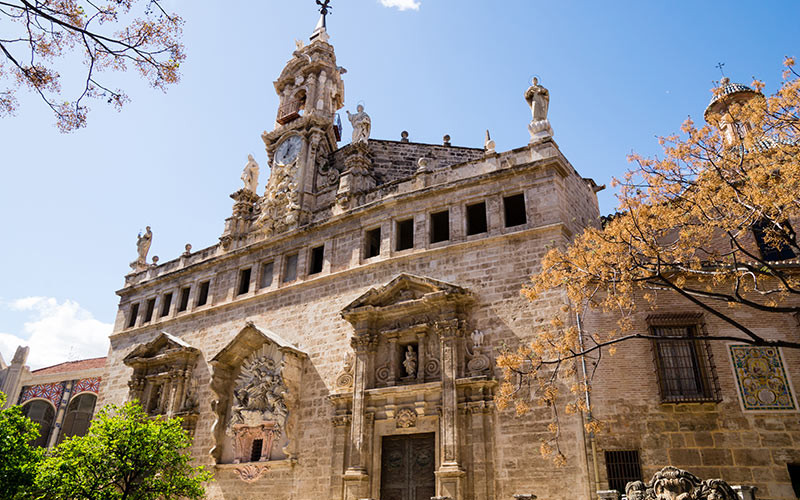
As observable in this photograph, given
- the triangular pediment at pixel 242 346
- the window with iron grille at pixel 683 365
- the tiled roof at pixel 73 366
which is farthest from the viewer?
the tiled roof at pixel 73 366

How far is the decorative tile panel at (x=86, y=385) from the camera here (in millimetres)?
27577

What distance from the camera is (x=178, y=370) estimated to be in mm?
21047

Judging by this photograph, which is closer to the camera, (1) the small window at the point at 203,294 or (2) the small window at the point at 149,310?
(1) the small window at the point at 203,294

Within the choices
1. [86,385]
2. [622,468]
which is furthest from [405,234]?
[86,385]

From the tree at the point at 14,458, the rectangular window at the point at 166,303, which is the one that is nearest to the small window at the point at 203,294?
the rectangular window at the point at 166,303

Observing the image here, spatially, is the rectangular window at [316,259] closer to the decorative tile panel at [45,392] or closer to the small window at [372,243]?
the small window at [372,243]

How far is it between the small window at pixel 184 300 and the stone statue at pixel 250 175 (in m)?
4.81

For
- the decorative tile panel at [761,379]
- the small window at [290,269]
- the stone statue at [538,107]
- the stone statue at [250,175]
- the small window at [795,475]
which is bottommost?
the small window at [795,475]

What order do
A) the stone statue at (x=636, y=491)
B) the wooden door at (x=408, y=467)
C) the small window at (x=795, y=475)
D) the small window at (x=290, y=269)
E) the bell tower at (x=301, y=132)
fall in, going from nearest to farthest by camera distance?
the stone statue at (x=636, y=491) < the small window at (x=795, y=475) < the wooden door at (x=408, y=467) < the small window at (x=290, y=269) < the bell tower at (x=301, y=132)

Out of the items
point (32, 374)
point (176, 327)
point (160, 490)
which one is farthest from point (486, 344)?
point (32, 374)

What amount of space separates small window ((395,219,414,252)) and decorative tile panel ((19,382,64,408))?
19915mm

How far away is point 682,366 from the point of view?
1284 centimetres

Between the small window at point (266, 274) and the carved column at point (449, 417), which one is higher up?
the small window at point (266, 274)

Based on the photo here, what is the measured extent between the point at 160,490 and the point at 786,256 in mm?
16661
